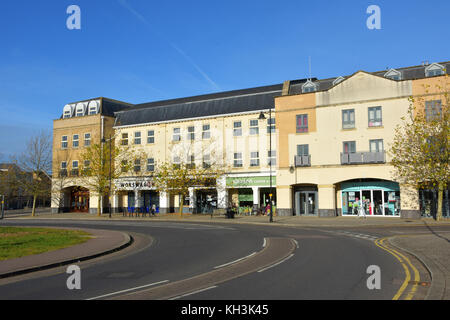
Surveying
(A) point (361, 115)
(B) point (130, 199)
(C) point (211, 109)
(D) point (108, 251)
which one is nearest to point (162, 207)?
(B) point (130, 199)

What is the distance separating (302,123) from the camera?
126 feet

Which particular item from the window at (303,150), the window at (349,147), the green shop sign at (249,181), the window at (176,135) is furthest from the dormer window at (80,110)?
the window at (349,147)

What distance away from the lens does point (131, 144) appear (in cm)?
5022

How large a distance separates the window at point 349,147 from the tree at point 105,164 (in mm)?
25151

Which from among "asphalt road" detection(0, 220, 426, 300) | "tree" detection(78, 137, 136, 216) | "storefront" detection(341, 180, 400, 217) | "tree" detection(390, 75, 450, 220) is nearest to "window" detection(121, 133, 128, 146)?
"tree" detection(78, 137, 136, 216)

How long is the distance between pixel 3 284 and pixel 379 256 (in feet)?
36.8

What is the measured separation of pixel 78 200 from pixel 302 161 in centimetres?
3498

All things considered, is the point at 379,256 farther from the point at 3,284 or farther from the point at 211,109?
the point at 211,109

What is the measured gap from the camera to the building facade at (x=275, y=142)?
34.9 meters

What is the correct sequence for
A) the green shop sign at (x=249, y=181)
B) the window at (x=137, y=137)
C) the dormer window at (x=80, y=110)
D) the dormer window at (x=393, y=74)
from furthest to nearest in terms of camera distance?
the dormer window at (x=80, y=110) → the window at (x=137, y=137) → the green shop sign at (x=249, y=181) → the dormer window at (x=393, y=74)

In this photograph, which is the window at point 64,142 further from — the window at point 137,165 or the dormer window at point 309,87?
the dormer window at point 309,87

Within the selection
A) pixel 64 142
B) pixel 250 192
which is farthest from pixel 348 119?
pixel 64 142

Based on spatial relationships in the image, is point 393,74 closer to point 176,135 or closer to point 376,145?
point 376,145

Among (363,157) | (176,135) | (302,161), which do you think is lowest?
(302,161)
